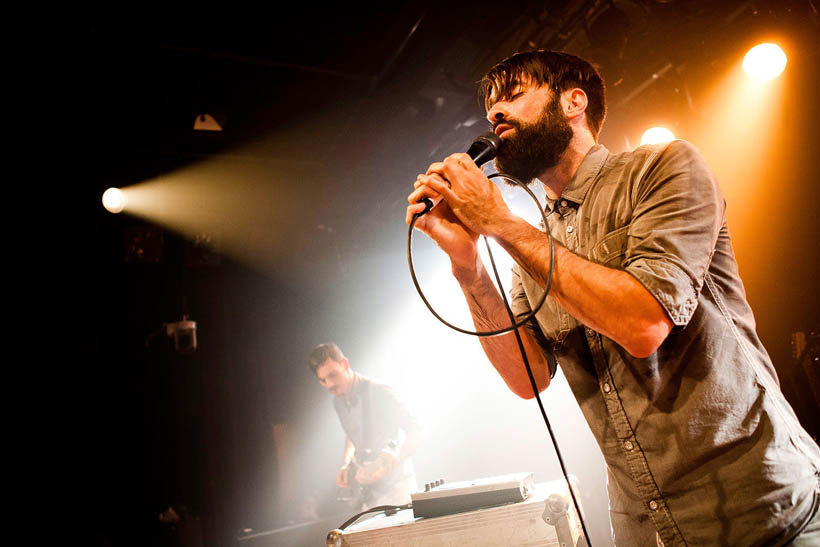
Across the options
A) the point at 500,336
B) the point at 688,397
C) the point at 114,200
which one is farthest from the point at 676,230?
the point at 114,200

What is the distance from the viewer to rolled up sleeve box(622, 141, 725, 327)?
3.13ft

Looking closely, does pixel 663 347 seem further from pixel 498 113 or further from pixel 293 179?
pixel 293 179

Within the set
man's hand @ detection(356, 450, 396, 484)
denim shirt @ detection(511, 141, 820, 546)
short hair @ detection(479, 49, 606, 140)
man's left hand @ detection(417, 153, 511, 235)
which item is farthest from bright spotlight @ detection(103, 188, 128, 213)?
denim shirt @ detection(511, 141, 820, 546)

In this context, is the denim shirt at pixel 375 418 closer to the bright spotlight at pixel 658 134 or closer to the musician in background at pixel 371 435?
the musician in background at pixel 371 435

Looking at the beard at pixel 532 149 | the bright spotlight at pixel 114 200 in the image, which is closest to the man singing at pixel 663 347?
the beard at pixel 532 149

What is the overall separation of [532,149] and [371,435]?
13.6 feet

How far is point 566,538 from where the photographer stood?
57.0 inches

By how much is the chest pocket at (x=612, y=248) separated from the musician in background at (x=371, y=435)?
3263 millimetres

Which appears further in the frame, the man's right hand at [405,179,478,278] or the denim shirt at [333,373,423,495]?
the denim shirt at [333,373,423,495]

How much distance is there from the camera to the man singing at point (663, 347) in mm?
949

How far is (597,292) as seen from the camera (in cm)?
99

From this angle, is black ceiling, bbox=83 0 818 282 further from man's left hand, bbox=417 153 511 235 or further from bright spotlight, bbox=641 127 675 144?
man's left hand, bbox=417 153 511 235

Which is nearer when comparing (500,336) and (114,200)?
(500,336)

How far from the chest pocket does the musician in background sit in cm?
326
